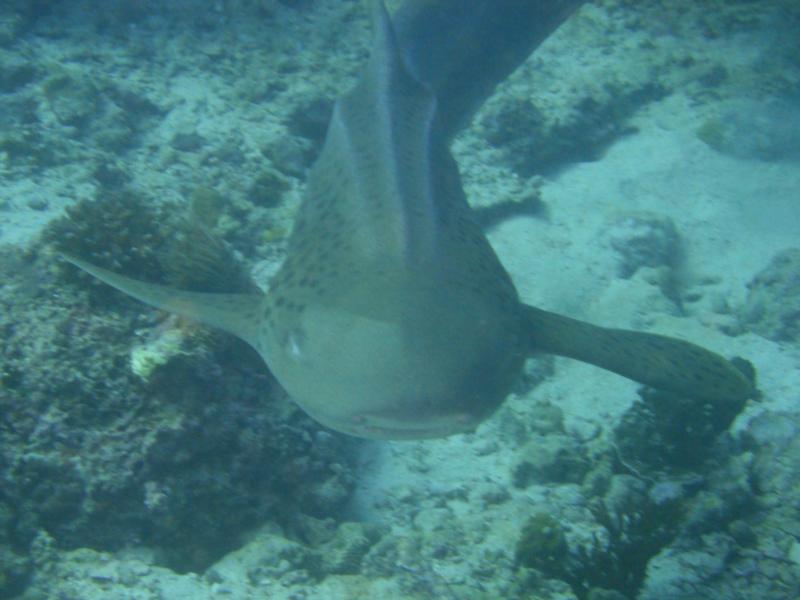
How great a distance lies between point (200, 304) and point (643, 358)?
2.61 m

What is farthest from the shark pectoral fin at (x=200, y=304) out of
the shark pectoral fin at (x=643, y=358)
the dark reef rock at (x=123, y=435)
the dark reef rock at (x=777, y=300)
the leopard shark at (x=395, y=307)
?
the dark reef rock at (x=777, y=300)

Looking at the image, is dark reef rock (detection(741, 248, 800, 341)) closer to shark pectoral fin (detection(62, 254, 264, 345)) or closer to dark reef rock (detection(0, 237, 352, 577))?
dark reef rock (detection(0, 237, 352, 577))

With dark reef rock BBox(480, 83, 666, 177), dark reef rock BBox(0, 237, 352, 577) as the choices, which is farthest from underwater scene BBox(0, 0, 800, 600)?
dark reef rock BBox(480, 83, 666, 177)

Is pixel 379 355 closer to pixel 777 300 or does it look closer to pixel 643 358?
pixel 643 358

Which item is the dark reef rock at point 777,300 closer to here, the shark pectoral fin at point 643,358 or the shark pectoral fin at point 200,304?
the shark pectoral fin at point 643,358

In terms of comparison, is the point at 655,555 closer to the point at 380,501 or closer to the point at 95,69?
the point at 380,501

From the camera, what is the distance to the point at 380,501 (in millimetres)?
4082

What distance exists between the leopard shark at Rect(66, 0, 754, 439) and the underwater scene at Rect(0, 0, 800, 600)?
0.06 feet

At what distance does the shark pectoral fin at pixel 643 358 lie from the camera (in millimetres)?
3289

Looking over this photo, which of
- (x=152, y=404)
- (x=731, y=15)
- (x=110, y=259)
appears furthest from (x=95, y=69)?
(x=731, y=15)

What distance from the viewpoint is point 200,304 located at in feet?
11.2

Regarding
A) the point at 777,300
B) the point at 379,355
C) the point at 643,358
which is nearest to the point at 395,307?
the point at 379,355

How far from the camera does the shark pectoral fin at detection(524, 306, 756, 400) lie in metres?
3.29

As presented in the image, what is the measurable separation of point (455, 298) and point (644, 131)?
20.7 ft
